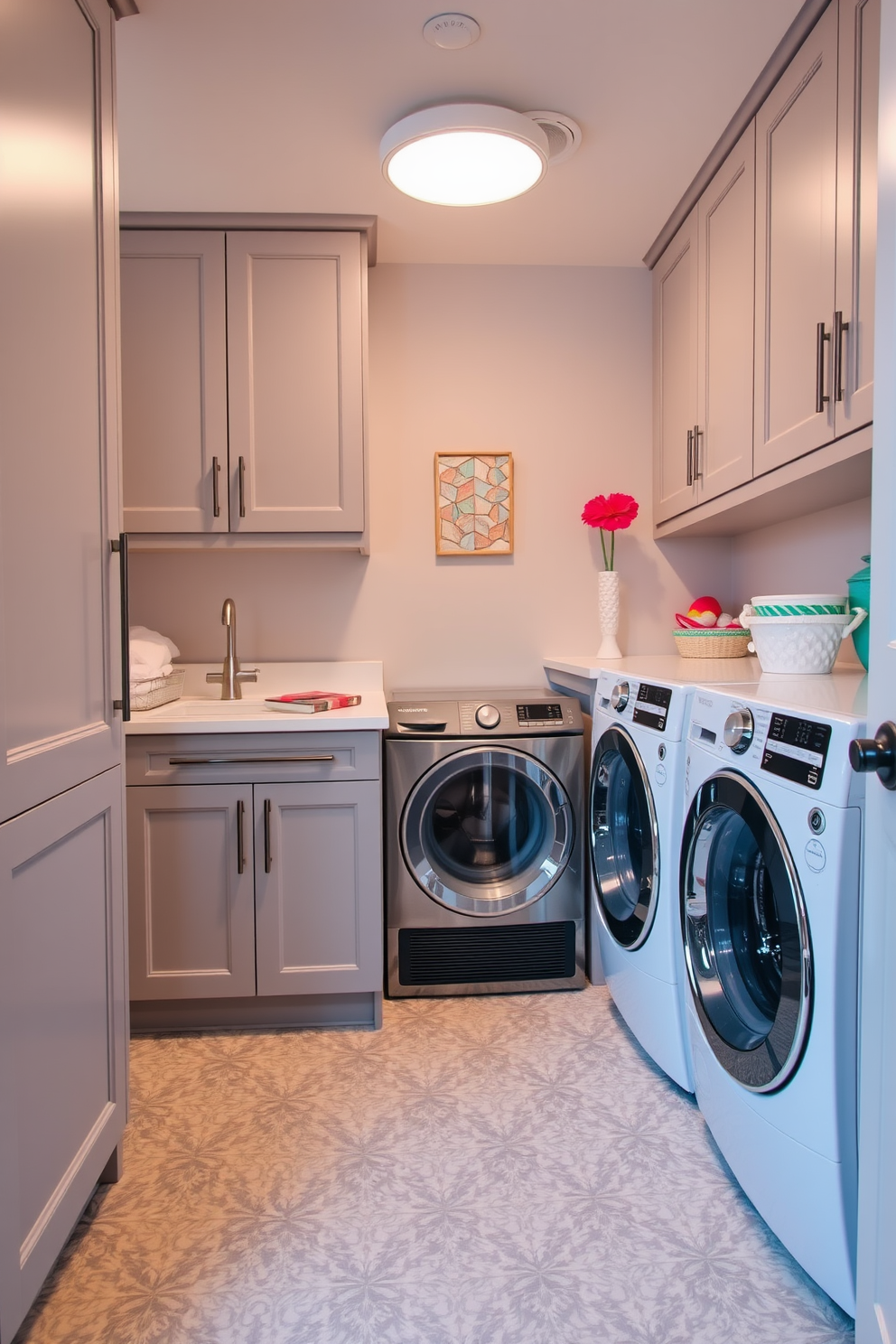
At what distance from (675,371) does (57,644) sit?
84.4 inches

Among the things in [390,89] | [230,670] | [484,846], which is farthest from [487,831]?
[390,89]

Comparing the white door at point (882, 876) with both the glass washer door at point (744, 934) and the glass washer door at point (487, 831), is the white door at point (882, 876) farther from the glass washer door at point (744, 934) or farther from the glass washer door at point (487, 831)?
the glass washer door at point (487, 831)

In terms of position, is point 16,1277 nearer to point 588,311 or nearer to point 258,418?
point 258,418

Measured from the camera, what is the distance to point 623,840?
7.09ft

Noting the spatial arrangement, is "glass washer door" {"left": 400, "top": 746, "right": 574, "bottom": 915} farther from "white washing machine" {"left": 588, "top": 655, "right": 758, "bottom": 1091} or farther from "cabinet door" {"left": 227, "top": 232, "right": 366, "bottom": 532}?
"cabinet door" {"left": 227, "top": 232, "right": 366, "bottom": 532}

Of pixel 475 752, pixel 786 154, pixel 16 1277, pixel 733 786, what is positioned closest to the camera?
pixel 16 1277

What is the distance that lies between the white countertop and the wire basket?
2cm

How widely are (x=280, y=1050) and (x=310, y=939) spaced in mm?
284

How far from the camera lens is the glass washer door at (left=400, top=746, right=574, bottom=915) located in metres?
2.40

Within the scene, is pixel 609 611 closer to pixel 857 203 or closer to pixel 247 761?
pixel 247 761

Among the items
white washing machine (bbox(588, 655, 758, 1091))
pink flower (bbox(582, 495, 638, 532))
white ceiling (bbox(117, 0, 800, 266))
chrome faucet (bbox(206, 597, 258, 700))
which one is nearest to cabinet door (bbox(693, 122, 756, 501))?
white ceiling (bbox(117, 0, 800, 266))

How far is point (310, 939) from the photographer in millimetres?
2193

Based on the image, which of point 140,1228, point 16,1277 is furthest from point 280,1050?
point 16,1277

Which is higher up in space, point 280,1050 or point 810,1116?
point 810,1116
